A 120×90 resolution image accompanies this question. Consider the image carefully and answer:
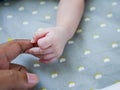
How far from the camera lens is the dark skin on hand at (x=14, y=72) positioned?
0.56 meters

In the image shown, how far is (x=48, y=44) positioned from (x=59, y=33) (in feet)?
0.18

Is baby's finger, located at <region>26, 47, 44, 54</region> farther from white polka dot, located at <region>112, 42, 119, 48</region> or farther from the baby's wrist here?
white polka dot, located at <region>112, 42, 119, 48</region>

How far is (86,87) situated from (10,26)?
34 centimetres

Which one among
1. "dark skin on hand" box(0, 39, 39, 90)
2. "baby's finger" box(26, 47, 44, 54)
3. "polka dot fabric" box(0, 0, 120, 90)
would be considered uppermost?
"dark skin on hand" box(0, 39, 39, 90)

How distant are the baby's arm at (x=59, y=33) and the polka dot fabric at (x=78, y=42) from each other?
0.09 feet

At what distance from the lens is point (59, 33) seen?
0.72 meters

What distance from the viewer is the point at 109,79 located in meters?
0.67

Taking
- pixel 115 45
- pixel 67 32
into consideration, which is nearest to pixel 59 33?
pixel 67 32

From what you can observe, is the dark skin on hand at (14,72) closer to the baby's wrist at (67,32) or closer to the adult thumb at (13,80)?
the adult thumb at (13,80)

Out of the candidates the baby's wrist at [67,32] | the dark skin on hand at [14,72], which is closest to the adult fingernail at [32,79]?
the dark skin on hand at [14,72]

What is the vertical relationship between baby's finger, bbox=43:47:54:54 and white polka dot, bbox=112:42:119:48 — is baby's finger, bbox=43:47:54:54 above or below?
above

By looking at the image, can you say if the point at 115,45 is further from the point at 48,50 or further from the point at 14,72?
the point at 14,72

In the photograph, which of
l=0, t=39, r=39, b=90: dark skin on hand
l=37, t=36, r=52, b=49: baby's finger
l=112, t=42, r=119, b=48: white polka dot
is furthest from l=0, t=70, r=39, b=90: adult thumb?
l=112, t=42, r=119, b=48: white polka dot

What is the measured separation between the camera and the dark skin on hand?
0.56m
